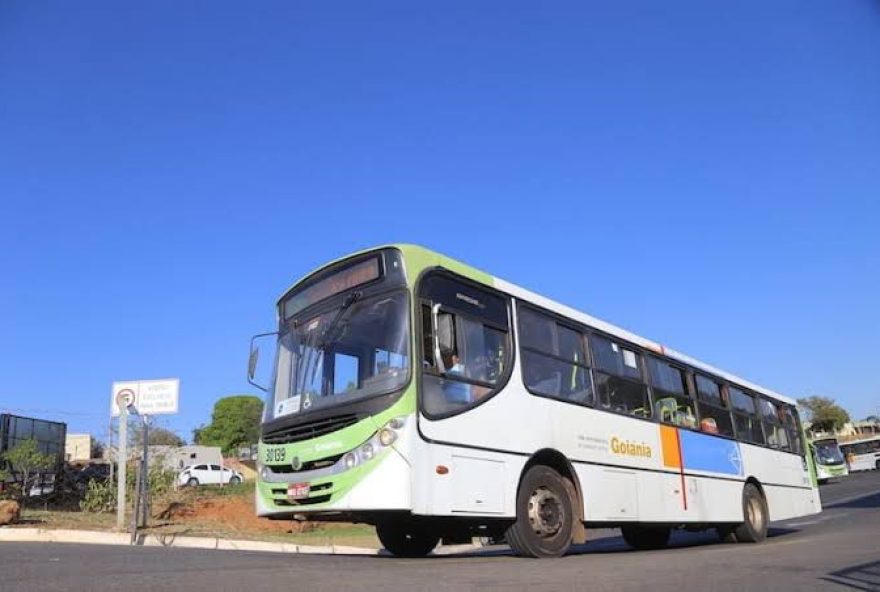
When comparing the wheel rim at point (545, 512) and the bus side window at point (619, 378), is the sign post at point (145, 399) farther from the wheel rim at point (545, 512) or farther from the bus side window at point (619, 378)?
the wheel rim at point (545, 512)

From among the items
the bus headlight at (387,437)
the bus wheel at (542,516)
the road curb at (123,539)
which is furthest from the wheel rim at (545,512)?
the road curb at (123,539)

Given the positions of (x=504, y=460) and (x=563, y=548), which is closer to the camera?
(x=504, y=460)

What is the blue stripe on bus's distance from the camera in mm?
12227

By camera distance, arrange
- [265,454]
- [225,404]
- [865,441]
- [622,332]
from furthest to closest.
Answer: [225,404], [865,441], [622,332], [265,454]

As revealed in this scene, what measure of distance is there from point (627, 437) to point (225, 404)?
8568cm

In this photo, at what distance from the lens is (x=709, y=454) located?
42.7 ft

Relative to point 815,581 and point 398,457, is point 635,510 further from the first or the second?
point 398,457

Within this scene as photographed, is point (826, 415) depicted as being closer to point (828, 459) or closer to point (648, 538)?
point (828, 459)

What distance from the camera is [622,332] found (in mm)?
11438

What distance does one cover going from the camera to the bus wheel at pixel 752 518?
1402 cm

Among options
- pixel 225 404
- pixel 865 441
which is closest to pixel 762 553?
pixel 865 441

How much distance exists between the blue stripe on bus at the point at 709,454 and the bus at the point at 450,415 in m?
1.03

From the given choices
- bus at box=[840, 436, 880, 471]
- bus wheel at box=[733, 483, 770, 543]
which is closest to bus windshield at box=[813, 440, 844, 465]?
bus at box=[840, 436, 880, 471]

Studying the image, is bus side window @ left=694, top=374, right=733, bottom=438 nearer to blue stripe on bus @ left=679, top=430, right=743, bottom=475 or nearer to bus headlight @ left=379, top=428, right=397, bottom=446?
blue stripe on bus @ left=679, top=430, right=743, bottom=475
